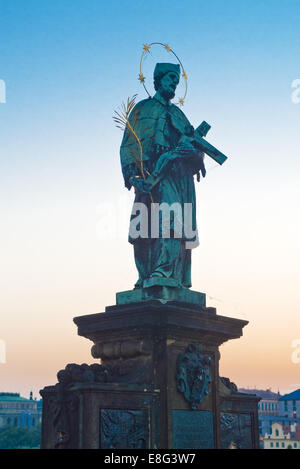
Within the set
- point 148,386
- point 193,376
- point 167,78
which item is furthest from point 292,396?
point 148,386

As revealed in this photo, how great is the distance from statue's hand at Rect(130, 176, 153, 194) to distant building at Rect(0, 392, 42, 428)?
360 ft

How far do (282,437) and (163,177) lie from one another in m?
103

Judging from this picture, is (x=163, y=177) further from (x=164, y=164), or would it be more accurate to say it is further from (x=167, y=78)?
(x=167, y=78)

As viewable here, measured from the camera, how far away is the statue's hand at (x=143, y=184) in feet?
36.4

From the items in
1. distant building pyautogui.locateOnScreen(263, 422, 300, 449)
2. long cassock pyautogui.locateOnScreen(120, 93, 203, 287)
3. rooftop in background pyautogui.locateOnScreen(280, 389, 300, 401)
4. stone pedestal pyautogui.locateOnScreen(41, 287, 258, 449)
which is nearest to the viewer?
stone pedestal pyautogui.locateOnScreen(41, 287, 258, 449)

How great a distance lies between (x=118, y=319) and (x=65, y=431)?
74.9 inches

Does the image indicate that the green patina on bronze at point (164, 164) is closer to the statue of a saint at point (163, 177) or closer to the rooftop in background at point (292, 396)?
the statue of a saint at point (163, 177)

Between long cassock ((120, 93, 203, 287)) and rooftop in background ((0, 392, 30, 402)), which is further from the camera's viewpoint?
rooftop in background ((0, 392, 30, 402))

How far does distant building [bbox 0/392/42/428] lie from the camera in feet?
412

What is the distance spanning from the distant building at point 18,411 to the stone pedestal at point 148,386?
4314 inches

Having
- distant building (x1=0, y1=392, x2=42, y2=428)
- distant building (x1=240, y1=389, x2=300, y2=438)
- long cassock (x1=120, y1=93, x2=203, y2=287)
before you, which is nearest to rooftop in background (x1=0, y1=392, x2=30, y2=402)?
distant building (x1=0, y1=392, x2=42, y2=428)

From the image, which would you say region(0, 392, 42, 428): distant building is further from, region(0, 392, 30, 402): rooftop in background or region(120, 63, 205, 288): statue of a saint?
region(120, 63, 205, 288): statue of a saint

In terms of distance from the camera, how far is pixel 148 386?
988 centimetres

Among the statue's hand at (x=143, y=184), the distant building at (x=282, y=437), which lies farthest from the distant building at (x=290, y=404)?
the statue's hand at (x=143, y=184)
